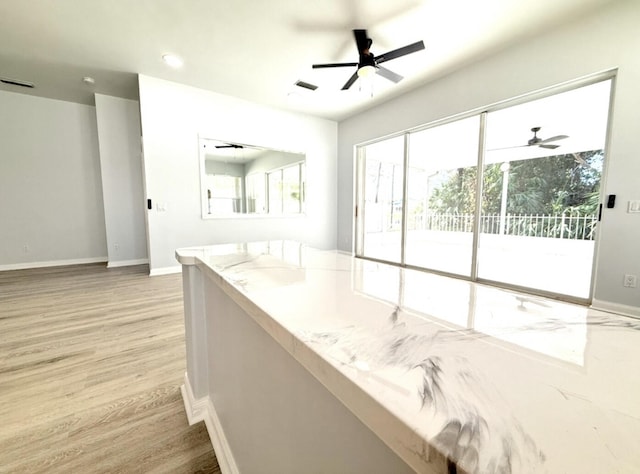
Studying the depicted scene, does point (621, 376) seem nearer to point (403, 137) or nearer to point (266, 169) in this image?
point (403, 137)

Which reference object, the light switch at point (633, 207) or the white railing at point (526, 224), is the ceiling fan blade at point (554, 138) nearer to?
the white railing at point (526, 224)

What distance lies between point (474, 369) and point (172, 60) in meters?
4.28

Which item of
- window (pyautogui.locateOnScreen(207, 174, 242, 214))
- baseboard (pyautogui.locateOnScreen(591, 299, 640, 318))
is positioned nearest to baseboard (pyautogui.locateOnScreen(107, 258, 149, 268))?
window (pyautogui.locateOnScreen(207, 174, 242, 214))

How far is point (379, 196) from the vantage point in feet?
17.9

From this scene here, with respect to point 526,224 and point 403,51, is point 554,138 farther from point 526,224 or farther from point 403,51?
point 403,51

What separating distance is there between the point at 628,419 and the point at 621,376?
0.11m

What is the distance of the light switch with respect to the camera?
7.57 ft

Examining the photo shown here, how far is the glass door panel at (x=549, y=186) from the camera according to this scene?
3.00 metres

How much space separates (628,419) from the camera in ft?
0.87

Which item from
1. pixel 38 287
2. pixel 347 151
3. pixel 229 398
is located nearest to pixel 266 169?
pixel 347 151

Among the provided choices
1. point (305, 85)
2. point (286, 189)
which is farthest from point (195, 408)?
point (286, 189)

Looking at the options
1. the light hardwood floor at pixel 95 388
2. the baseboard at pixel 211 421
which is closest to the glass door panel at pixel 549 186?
the baseboard at pixel 211 421

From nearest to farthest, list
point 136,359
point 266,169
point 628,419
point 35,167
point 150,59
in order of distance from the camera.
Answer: point 628,419 < point 136,359 < point 150,59 < point 35,167 < point 266,169

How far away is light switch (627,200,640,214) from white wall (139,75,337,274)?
4.43 m
